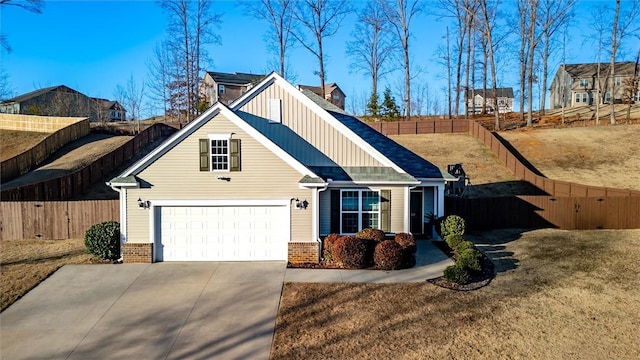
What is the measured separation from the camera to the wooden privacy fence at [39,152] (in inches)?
1053

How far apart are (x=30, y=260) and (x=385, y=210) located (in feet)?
43.0

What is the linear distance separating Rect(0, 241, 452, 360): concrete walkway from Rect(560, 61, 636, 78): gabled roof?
6867cm

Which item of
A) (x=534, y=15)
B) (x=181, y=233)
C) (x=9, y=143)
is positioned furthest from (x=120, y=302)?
(x=534, y=15)

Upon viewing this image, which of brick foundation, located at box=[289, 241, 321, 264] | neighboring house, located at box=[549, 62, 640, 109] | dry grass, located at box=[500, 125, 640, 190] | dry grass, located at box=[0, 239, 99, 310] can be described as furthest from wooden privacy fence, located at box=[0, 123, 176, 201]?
neighboring house, located at box=[549, 62, 640, 109]

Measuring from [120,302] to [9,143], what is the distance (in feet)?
116

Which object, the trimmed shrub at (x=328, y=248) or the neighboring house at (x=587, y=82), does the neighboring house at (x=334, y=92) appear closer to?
the neighboring house at (x=587, y=82)

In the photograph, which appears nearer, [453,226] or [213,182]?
[213,182]

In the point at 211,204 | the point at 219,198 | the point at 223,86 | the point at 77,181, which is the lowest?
the point at 211,204

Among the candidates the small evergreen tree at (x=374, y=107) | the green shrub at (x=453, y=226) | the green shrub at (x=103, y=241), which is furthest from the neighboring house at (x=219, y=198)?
the small evergreen tree at (x=374, y=107)

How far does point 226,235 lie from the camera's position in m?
14.3

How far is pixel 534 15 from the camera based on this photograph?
41125 mm

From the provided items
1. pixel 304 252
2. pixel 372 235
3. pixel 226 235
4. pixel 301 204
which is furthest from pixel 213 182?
pixel 372 235

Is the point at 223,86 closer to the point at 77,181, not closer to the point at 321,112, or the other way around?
the point at 77,181

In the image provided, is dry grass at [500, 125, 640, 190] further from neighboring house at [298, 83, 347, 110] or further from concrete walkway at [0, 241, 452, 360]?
neighboring house at [298, 83, 347, 110]
